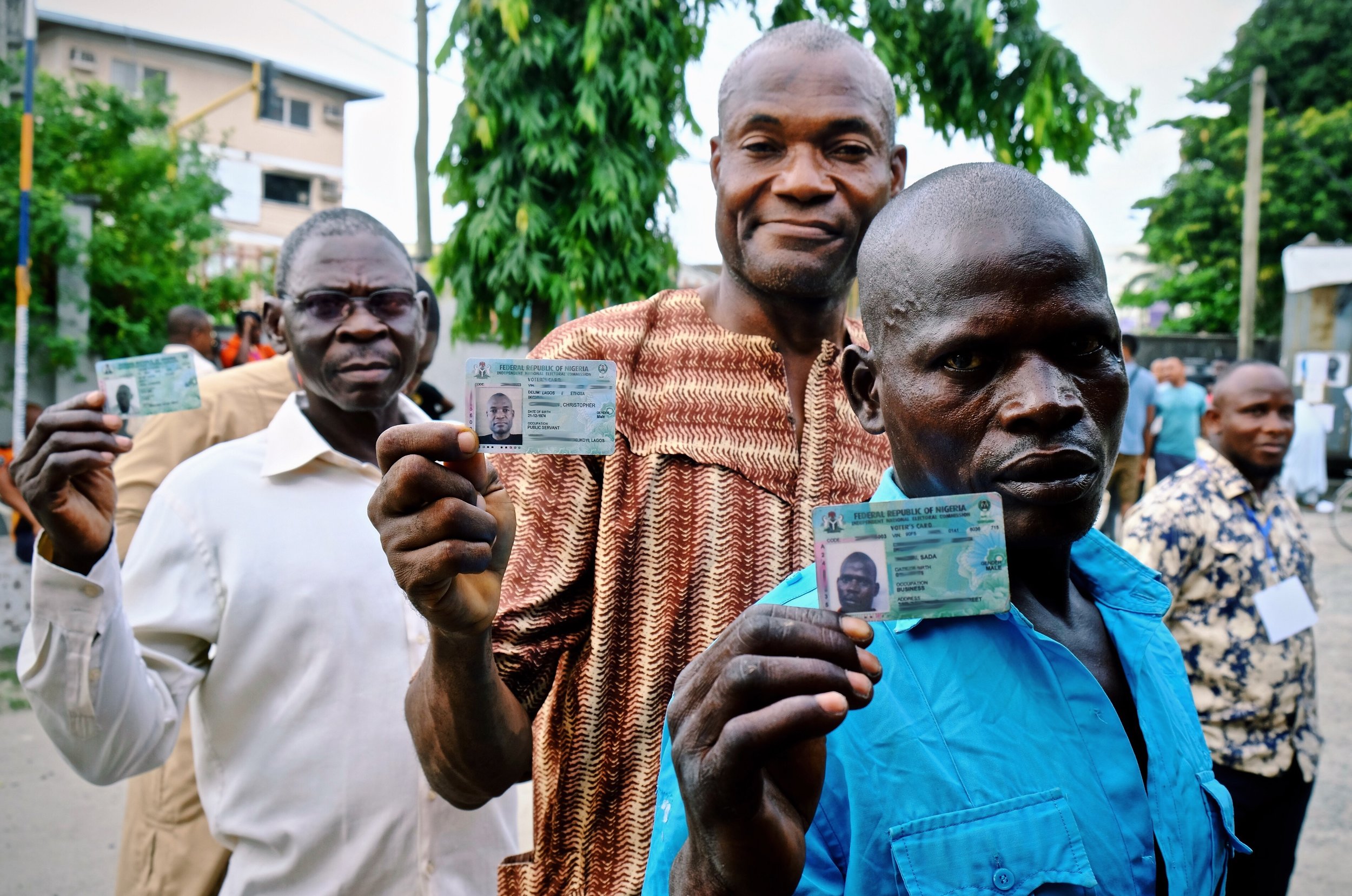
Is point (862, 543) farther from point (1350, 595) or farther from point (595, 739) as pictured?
point (1350, 595)

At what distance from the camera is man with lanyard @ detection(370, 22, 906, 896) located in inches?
67.9

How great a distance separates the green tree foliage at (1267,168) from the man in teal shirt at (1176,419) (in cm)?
1607

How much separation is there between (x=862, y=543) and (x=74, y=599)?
172 centimetres

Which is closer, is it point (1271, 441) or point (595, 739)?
point (595, 739)

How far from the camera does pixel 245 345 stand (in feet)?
24.2

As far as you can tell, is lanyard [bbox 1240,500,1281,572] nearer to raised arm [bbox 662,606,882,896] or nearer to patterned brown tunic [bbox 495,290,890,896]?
patterned brown tunic [bbox 495,290,890,896]

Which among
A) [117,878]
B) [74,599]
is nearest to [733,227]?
[74,599]

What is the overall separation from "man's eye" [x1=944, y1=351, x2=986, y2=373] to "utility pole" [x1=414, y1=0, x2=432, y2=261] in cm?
896

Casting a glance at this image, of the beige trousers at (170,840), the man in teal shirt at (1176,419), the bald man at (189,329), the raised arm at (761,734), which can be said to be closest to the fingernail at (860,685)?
the raised arm at (761,734)

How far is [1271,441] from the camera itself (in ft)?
→ 12.9

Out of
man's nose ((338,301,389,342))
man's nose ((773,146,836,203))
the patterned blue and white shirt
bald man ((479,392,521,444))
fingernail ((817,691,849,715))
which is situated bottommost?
the patterned blue and white shirt

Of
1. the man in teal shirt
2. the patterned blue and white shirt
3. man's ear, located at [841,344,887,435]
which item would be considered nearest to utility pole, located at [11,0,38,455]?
man's ear, located at [841,344,887,435]

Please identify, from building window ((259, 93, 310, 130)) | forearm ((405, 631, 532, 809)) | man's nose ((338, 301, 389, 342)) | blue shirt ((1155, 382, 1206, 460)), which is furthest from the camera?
building window ((259, 93, 310, 130))

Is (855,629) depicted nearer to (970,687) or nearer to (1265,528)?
(970,687)
